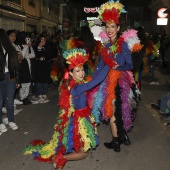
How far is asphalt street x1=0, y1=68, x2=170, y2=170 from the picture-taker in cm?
343

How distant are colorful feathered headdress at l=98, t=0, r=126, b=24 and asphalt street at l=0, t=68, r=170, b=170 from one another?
201 centimetres

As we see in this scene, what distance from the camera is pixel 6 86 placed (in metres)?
4.45

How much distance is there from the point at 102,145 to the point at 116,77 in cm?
126

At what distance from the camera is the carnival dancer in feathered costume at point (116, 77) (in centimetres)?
348

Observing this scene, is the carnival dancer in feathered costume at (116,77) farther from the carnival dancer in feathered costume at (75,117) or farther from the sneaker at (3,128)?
the sneaker at (3,128)

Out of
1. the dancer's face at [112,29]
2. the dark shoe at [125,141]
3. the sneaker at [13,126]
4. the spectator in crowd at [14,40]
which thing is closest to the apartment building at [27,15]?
the spectator in crowd at [14,40]

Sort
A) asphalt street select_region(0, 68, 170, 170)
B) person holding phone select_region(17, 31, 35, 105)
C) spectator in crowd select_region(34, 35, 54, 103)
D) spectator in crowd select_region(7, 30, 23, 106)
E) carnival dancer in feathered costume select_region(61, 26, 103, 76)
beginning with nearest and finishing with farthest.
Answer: asphalt street select_region(0, 68, 170, 170) → spectator in crowd select_region(7, 30, 23, 106) → carnival dancer in feathered costume select_region(61, 26, 103, 76) → person holding phone select_region(17, 31, 35, 105) → spectator in crowd select_region(34, 35, 54, 103)

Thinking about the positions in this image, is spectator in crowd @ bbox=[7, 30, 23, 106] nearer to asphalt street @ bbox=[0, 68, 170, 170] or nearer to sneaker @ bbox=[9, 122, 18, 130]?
asphalt street @ bbox=[0, 68, 170, 170]

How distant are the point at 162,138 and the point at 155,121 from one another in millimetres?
916

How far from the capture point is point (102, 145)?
4078 mm

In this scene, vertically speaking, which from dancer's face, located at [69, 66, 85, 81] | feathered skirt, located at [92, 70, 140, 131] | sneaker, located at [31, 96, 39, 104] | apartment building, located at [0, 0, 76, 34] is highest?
apartment building, located at [0, 0, 76, 34]

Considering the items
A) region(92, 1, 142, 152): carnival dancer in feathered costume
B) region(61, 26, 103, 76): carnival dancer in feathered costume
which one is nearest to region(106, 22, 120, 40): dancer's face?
region(92, 1, 142, 152): carnival dancer in feathered costume

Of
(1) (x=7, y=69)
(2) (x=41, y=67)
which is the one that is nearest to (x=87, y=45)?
(2) (x=41, y=67)

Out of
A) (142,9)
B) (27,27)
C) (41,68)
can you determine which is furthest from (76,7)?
(41,68)
